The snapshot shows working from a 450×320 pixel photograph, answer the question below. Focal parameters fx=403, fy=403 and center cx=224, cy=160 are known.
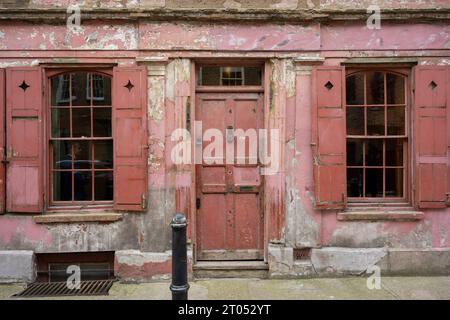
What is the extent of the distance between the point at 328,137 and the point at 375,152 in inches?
35.6

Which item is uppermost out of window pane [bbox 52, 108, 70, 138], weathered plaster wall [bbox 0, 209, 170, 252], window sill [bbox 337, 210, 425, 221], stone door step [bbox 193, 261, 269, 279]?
window pane [bbox 52, 108, 70, 138]

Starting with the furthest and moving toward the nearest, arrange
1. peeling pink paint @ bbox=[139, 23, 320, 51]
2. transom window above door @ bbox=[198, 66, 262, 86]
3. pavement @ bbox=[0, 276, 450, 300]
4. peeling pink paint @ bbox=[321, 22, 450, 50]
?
transom window above door @ bbox=[198, 66, 262, 86]
peeling pink paint @ bbox=[321, 22, 450, 50]
peeling pink paint @ bbox=[139, 23, 320, 51]
pavement @ bbox=[0, 276, 450, 300]

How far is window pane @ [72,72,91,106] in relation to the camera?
→ 6.25 metres

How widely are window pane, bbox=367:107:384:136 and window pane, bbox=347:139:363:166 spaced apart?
247 millimetres

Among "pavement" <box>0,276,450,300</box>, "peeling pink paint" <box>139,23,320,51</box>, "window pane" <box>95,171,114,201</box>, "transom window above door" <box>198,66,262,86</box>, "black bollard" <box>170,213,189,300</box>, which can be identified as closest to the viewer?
"black bollard" <box>170,213,189,300</box>

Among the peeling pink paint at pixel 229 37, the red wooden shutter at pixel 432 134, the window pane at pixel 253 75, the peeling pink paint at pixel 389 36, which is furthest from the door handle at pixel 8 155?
the red wooden shutter at pixel 432 134

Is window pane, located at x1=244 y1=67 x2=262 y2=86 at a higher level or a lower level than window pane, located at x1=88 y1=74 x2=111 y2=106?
higher

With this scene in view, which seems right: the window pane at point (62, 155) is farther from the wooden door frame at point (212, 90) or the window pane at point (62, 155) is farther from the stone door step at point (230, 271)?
the stone door step at point (230, 271)

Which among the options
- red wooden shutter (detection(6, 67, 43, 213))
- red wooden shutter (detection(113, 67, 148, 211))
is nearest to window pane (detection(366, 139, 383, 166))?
red wooden shutter (detection(113, 67, 148, 211))

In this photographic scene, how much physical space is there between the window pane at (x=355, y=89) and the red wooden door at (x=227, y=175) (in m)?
1.39

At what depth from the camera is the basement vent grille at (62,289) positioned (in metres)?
5.52

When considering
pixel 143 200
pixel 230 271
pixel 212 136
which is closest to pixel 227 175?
pixel 212 136

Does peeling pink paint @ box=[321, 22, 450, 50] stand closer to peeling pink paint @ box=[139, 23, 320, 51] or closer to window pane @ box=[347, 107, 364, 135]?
peeling pink paint @ box=[139, 23, 320, 51]

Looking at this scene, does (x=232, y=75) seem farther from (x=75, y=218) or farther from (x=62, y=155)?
(x=75, y=218)
